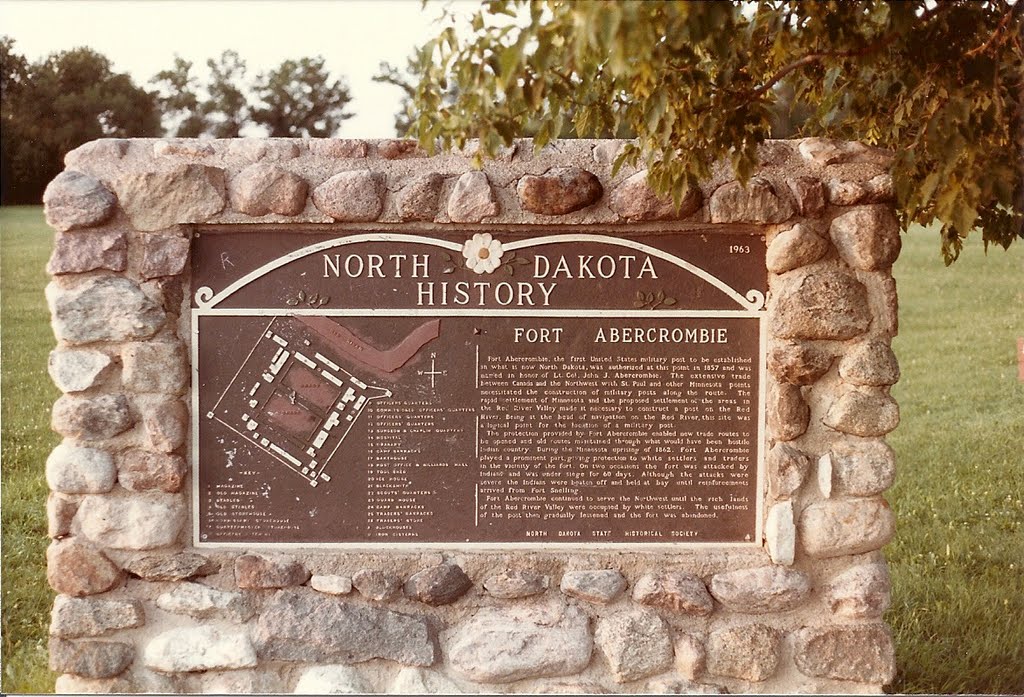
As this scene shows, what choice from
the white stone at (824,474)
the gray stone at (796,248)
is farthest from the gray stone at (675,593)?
the gray stone at (796,248)

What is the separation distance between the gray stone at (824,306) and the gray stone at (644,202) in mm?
452

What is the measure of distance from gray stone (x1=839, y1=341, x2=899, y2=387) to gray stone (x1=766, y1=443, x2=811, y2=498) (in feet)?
1.03

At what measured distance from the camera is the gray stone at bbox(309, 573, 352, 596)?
3248 millimetres

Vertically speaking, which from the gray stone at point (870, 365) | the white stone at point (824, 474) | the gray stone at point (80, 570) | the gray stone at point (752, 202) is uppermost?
the gray stone at point (752, 202)

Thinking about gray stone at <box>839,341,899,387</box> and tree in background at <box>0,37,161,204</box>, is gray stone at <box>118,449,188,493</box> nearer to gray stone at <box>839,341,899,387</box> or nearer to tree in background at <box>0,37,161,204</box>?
gray stone at <box>839,341,899,387</box>

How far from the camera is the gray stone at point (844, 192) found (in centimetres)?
317

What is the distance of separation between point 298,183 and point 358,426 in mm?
874

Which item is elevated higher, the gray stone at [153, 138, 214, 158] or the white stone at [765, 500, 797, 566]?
the gray stone at [153, 138, 214, 158]

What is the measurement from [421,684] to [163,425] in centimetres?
126

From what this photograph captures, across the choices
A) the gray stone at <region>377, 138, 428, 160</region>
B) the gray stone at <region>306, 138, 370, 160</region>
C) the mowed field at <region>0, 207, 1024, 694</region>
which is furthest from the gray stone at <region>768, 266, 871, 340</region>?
the mowed field at <region>0, 207, 1024, 694</region>

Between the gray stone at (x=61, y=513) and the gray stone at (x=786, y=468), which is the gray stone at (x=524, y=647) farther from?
the gray stone at (x=61, y=513)

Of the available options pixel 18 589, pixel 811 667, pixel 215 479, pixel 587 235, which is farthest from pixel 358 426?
pixel 18 589

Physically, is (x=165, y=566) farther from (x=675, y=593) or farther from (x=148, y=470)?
(x=675, y=593)

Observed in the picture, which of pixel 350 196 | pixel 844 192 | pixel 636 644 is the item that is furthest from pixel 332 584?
pixel 844 192
